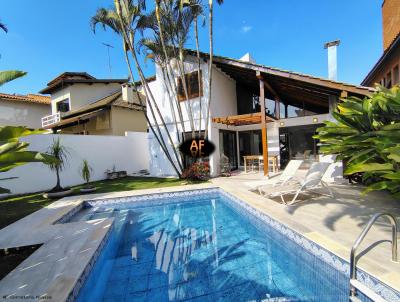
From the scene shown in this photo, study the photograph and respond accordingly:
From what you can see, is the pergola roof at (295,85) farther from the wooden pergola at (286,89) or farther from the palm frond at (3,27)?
the palm frond at (3,27)

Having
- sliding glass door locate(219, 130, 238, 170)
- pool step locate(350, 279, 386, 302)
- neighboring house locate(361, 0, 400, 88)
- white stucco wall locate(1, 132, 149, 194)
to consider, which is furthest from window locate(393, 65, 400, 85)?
white stucco wall locate(1, 132, 149, 194)

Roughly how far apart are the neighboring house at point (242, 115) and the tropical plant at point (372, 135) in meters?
6.77

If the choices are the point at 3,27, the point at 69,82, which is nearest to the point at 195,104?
the point at 3,27

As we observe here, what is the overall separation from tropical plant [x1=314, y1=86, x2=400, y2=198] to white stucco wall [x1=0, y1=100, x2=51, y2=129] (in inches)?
1155

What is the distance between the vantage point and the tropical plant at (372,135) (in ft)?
14.3

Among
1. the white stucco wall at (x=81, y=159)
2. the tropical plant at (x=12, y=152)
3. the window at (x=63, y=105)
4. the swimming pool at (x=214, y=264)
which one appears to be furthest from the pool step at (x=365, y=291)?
the window at (x=63, y=105)

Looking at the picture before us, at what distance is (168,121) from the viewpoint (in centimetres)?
1677

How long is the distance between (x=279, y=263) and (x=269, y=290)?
3.11 feet

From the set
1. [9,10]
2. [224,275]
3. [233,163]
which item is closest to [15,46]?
[9,10]

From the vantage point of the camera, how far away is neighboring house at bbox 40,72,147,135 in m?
20.7

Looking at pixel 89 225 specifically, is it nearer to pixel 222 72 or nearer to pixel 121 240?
pixel 121 240

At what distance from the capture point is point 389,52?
1229 centimetres

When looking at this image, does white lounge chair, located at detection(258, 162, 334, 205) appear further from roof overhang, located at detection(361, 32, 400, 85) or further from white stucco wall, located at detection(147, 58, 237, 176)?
roof overhang, located at detection(361, 32, 400, 85)

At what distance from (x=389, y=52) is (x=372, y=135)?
10.7 meters
